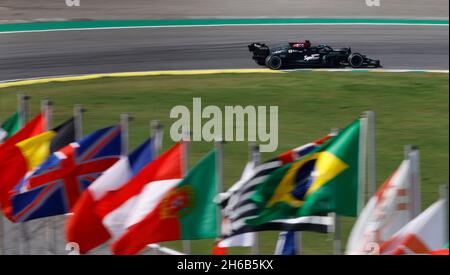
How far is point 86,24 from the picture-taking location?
2562 centimetres

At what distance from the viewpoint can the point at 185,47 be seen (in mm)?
23328

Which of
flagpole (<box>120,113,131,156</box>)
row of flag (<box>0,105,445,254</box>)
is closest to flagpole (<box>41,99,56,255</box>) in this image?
flagpole (<box>120,113,131,156</box>)


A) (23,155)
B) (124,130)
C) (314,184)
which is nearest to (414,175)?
(314,184)

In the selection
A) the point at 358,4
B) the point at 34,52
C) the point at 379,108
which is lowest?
the point at 379,108

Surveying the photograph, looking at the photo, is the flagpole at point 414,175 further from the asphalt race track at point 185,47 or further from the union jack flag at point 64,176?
the asphalt race track at point 185,47

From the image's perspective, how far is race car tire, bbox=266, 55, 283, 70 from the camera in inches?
815

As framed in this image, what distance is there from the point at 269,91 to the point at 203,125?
2.64 meters

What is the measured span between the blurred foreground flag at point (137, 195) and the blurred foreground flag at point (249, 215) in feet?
1.50

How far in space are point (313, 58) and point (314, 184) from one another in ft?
41.9

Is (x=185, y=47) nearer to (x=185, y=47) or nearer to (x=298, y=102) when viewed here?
(x=185, y=47)

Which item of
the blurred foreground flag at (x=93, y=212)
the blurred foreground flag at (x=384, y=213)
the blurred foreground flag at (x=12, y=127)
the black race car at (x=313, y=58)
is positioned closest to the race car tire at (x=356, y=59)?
the black race car at (x=313, y=58)
